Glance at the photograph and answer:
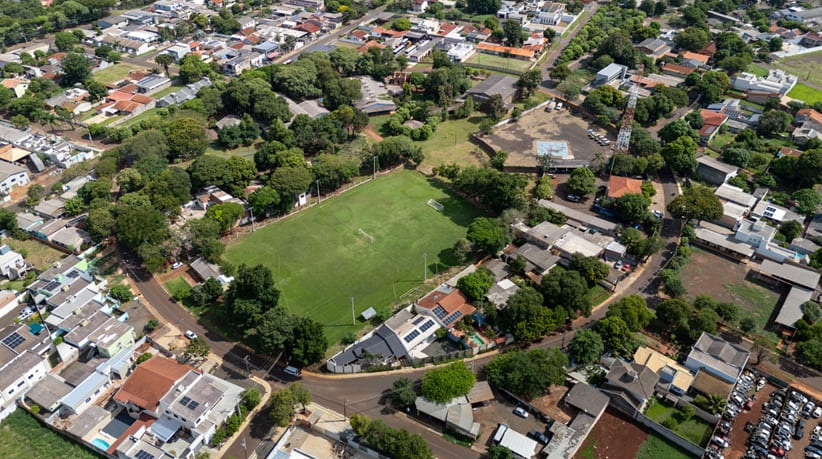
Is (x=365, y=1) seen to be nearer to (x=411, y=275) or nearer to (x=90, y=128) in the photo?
(x=90, y=128)

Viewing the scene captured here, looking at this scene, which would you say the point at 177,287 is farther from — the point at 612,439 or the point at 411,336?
the point at 612,439

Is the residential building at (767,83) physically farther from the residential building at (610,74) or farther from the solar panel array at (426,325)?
the solar panel array at (426,325)

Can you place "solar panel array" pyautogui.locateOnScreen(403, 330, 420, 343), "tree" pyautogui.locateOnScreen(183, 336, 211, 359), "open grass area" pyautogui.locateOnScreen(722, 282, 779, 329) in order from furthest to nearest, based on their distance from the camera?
"open grass area" pyautogui.locateOnScreen(722, 282, 779, 329) < "solar panel array" pyautogui.locateOnScreen(403, 330, 420, 343) < "tree" pyautogui.locateOnScreen(183, 336, 211, 359)

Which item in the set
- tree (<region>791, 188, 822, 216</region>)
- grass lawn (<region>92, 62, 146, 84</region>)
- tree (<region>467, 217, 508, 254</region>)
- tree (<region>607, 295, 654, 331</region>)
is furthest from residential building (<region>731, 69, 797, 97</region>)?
grass lawn (<region>92, 62, 146, 84</region>)

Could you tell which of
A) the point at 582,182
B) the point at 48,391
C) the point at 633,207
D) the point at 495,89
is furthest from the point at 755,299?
the point at 48,391

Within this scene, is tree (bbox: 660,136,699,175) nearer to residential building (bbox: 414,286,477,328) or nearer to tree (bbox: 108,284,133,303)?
residential building (bbox: 414,286,477,328)
